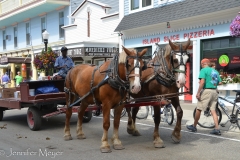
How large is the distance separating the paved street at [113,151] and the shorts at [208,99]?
0.75 metres

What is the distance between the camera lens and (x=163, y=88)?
6.27 metres

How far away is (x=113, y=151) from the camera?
5914 millimetres

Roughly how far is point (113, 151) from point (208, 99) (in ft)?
9.24

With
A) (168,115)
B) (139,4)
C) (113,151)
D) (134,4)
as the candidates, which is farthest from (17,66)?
(113,151)

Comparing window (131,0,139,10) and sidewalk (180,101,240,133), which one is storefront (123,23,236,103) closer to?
sidewalk (180,101,240,133)

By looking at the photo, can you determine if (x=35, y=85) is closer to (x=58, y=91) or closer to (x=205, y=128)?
(x=58, y=91)

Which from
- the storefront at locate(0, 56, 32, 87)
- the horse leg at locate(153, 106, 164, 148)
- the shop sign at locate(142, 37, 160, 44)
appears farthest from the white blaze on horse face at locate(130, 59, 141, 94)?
the storefront at locate(0, 56, 32, 87)

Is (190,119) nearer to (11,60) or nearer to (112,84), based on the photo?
(112,84)

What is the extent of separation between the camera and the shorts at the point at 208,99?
714 cm

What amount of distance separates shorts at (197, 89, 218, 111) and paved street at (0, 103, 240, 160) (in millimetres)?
747

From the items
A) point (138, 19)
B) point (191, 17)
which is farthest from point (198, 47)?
point (138, 19)

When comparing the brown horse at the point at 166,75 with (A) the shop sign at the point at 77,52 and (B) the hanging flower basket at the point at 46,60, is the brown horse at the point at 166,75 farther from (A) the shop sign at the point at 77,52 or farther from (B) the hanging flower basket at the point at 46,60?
(A) the shop sign at the point at 77,52

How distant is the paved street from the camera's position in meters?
5.62

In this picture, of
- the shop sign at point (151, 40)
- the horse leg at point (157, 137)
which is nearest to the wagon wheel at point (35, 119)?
the horse leg at point (157, 137)
